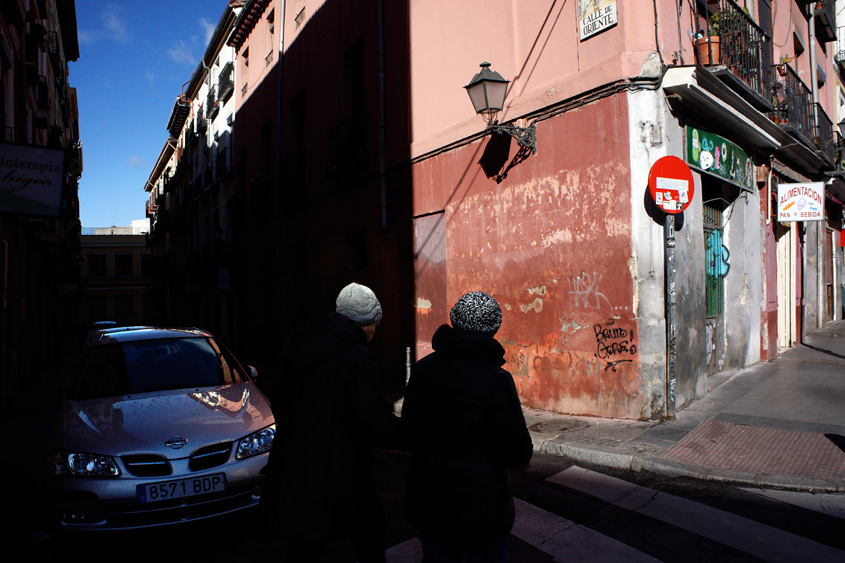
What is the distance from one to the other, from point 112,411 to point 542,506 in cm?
338

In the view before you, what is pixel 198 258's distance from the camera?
85.5 ft

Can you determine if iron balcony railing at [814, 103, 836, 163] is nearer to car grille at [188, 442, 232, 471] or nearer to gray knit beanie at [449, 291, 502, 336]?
gray knit beanie at [449, 291, 502, 336]

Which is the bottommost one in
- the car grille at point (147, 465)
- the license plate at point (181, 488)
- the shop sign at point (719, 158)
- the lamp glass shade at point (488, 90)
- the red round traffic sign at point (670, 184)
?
the license plate at point (181, 488)

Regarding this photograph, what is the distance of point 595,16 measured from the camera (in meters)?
6.98

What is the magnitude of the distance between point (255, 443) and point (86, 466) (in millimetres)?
1062

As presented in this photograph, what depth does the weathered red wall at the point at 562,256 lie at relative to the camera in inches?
263

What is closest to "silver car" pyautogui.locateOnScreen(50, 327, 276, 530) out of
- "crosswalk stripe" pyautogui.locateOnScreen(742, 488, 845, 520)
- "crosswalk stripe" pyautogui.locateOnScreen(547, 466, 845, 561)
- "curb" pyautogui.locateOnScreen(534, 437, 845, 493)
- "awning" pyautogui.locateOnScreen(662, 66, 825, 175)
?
"crosswalk stripe" pyautogui.locateOnScreen(547, 466, 845, 561)

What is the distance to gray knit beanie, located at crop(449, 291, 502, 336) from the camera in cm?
Result: 225

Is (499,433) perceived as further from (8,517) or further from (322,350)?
(8,517)

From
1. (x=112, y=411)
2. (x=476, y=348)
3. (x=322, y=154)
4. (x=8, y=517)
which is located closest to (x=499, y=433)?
(x=476, y=348)

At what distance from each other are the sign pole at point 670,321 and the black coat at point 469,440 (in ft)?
16.4

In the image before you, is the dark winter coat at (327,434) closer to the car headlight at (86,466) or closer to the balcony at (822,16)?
the car headlight at (86,466)

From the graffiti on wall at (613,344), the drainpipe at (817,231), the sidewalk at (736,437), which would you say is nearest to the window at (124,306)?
the drainpipe at (817,231)

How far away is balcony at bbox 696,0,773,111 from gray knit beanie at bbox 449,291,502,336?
20.5 ft
